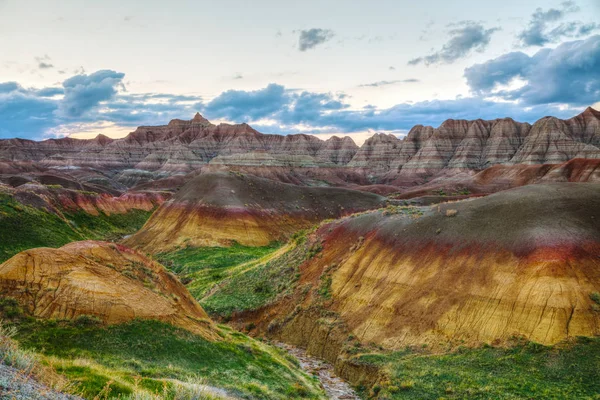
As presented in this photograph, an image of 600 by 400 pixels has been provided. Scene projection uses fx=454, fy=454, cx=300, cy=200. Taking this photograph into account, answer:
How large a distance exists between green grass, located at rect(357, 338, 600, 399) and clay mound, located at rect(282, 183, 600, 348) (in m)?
0.95

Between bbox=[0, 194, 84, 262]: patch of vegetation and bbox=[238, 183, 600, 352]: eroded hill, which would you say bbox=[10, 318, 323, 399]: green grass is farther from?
bbox=[0, 194, 84, 262]: patch of vegetation

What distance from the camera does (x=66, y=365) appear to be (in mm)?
13102

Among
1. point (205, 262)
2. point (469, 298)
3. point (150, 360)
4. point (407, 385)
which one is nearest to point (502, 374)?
point (407, 385)

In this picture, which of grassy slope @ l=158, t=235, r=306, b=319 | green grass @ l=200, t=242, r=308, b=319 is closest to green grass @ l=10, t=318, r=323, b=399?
green grass @ l=200, t=242, r=308, b=319

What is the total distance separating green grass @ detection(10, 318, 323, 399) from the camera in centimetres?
1334

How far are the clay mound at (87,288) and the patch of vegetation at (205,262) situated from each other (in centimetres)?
2003

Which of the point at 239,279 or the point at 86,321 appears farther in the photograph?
the point at 239,279

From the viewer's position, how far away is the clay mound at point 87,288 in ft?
58.6

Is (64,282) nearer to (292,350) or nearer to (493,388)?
(292,350)

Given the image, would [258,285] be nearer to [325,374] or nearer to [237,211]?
[325,374]

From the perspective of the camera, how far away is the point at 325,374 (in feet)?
81.6

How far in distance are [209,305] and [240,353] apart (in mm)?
15613

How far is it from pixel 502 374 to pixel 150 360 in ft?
48.2

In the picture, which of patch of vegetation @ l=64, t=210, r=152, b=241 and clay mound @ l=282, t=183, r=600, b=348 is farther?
patch of vegetation @ l=64, t=210, r=152, b=241
